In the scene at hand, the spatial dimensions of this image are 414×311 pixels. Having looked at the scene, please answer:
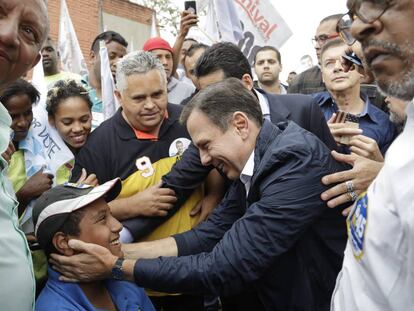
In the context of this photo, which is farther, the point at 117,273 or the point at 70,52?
the point at 70,52

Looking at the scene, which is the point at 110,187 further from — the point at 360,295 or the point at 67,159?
the point at 360,295

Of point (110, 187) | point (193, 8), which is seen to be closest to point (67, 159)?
point (110, 187)

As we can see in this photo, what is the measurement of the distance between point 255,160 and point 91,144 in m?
1.07

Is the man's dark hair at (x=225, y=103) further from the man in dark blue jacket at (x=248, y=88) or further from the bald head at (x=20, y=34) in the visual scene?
the bald head at (x=20, y=34)

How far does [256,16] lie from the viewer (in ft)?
18.4

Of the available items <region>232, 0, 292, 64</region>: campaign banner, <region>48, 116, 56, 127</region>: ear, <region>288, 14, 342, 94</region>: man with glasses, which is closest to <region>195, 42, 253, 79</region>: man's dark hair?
<region>48, 116, 56, 127</region>: ear

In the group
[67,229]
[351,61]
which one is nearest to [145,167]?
[67,229]

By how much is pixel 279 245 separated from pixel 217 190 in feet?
2.95

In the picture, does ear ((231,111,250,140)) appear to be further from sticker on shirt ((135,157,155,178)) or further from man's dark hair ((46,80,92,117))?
man's dark hair ((46,80,92,117))

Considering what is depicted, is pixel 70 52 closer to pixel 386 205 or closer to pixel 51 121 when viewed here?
pixel 51 121

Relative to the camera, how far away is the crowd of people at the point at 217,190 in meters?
1.28

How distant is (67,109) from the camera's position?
3.24 m

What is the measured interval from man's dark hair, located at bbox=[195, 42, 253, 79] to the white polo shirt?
2.19 m

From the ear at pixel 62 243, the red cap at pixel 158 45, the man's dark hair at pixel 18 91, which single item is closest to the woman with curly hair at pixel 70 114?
the man's dark hair at pixel 18 91
